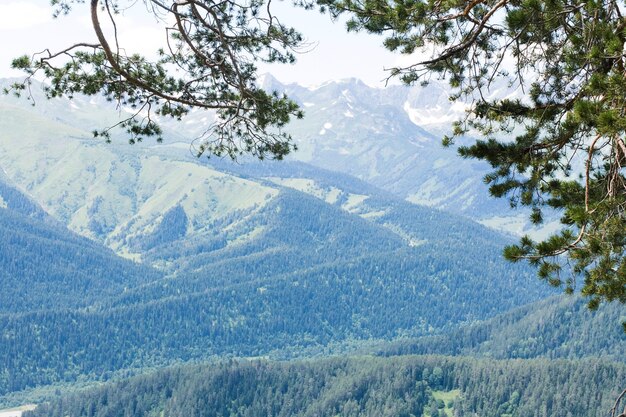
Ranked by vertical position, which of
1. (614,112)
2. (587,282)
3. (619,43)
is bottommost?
(587,282)

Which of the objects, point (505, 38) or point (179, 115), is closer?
point (505, 38)

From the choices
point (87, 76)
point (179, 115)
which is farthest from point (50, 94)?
point (179, 115)

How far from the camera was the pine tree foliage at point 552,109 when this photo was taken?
16297 millimetres

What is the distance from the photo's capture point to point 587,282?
19516mm

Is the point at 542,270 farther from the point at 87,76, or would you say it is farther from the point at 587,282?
the point at 87,76

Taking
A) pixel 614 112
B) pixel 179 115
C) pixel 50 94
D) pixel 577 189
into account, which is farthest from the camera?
pixel 179 115

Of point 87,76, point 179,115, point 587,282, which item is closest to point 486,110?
point 587,282

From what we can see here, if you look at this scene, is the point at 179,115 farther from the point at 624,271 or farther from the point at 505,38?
the point at 624,271

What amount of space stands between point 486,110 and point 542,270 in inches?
220

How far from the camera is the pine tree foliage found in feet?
53.5

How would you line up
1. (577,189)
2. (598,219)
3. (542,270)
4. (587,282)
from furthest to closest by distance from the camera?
1. (577,189)
2. (587,282)
3. (542,270)
4. (598,219)

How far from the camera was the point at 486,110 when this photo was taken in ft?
72.5

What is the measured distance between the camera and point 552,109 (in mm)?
20797

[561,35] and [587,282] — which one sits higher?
[561,35]
